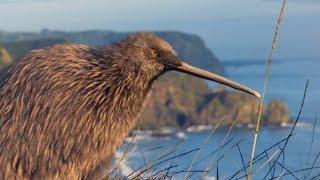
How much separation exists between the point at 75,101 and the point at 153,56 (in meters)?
0.63

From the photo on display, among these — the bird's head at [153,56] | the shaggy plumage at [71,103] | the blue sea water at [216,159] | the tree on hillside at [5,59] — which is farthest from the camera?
the tree on hillside at [5,59]

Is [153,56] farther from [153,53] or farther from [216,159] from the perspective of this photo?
[216,159]

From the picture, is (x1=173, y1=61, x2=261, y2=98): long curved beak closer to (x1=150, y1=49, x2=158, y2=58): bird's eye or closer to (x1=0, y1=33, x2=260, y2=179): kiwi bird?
(x1=0, y1=33, x2=260, y2=179): kiwi bird

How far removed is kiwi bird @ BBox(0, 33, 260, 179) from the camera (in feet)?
16.8

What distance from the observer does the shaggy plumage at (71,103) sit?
5.13 metres

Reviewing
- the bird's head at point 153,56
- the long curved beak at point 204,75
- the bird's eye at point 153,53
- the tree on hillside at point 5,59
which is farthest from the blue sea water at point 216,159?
the tree on hillside at point 5,59

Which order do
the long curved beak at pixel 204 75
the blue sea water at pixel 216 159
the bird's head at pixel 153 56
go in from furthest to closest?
the blue sea water at pixel 216 159
the long curved beak at pixel 204 75
the bird's head at pixel 153 56

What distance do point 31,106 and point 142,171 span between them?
128 cm

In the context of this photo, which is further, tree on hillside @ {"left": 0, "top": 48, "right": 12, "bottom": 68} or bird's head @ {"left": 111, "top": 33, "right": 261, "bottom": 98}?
tree on hillside @ {"left": 0, "top": 48, "right": 12, "bottom": 68}

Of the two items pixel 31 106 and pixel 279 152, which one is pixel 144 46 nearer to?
pixel 31 106

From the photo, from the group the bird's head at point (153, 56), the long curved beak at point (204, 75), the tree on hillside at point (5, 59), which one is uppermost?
the bird's head at point (153, 56)

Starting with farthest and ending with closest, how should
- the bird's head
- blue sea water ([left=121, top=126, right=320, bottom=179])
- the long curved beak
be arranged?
blue sea water ([left=121, top=126, right=320, bottom=179]), the long curved beak, the bird's head

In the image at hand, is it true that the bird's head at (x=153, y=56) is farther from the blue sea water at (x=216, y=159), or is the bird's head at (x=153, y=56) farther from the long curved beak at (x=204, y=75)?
the blue sea water at (x=216, y=159)

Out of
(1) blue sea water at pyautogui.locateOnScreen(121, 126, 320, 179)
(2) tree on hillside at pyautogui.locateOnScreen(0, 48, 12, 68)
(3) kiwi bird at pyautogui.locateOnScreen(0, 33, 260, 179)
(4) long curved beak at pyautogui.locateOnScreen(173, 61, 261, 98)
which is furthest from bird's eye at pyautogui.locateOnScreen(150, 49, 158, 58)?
(2) tree on hillside at pyautogui.locateOnScreen(0, 48, 12, 68)
